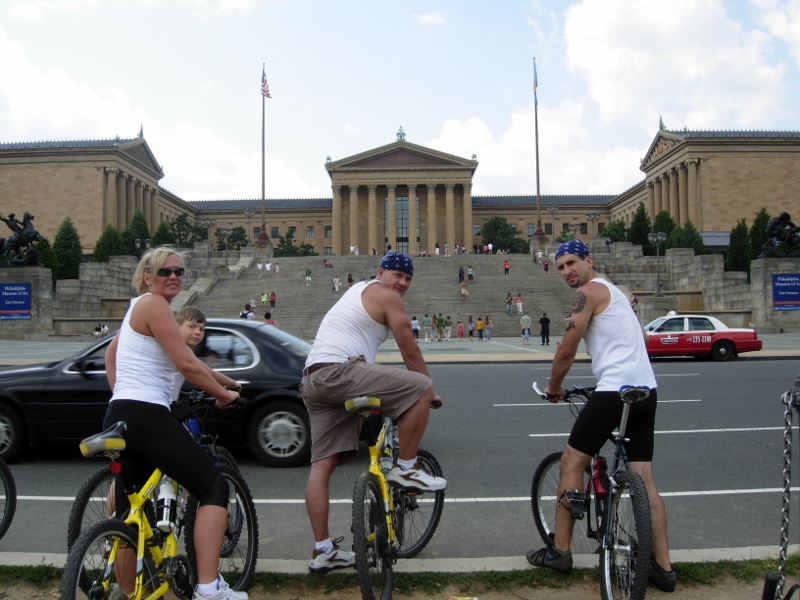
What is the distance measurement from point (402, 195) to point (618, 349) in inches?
3792

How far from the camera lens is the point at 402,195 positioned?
99.5 metres

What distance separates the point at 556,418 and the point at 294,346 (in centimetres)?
422

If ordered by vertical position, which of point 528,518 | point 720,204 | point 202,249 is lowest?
point 528,518

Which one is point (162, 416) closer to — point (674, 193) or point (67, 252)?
point (67, 252)

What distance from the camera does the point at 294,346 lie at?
8.38 m

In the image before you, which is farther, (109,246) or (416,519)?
(109,246)

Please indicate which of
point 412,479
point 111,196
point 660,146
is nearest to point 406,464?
point 412,479

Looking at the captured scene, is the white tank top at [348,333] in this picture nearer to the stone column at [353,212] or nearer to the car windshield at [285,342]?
the car windshield at [285,342]

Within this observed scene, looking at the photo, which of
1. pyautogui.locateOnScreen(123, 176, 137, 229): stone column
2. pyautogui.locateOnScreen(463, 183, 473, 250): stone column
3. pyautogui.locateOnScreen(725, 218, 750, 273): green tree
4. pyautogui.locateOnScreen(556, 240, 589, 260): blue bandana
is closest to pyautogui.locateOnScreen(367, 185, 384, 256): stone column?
pyautogui.locateOnScreen(463, 183, 473, 250): stone column

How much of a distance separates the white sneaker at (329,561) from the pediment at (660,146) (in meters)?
83.6

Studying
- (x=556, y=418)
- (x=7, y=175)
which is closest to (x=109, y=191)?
(x=7, y=175)

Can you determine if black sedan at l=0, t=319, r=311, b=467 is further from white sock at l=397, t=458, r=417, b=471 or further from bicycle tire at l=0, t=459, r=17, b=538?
white sock at l=397, t=458, r=417, b=471

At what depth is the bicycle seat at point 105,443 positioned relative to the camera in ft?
10.8

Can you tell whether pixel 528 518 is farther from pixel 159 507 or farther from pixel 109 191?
pixel 109 191
